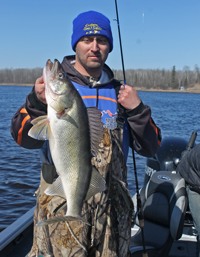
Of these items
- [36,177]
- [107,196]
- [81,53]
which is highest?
[81,53]

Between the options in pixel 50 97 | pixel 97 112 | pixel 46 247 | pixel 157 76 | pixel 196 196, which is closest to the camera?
pixel 50 97

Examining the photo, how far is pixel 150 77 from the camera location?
108750 millimetres

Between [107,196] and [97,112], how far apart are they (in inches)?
33.5

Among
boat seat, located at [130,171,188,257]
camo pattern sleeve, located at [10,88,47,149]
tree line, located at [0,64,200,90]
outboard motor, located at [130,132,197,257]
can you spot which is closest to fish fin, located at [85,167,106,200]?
camo pattern sleeve, located at [10,88,47,149]

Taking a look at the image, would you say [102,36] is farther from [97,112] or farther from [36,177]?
→ [36,177]

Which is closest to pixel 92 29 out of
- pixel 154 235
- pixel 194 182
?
pixel 194 182

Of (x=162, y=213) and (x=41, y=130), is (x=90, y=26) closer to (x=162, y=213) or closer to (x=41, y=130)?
(x=41, y=130)

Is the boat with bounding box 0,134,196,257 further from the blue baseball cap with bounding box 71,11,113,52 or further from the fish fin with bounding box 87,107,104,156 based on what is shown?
the blue baseball cap with bounding box 71,11,113,52

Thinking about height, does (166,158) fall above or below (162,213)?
above

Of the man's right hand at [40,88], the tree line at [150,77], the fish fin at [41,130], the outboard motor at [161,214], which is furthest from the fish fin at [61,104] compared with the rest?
the tree line at [150,77]

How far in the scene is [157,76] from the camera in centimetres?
11031

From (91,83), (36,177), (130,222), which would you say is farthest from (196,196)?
(36,177)

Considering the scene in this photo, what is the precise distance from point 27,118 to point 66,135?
0.59 meters

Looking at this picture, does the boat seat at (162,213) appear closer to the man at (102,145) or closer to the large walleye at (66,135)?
the man at (102,145)
